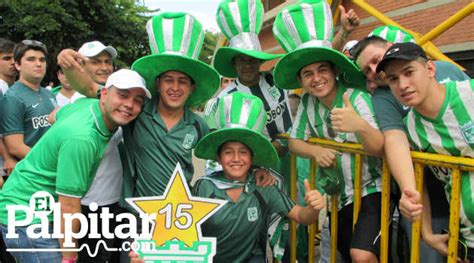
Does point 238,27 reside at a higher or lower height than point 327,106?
higher

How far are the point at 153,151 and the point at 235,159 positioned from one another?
48 cm

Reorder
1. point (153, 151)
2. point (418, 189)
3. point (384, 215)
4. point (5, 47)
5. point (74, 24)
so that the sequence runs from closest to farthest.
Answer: point (418, 189) < point (384, 215) < point (153, 151) < point (5, 47) < point (74, 24)

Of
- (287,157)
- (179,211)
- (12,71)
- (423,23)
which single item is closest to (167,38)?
(179,211)

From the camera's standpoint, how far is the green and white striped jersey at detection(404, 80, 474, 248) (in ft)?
6.28

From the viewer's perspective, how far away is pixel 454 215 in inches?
76.3

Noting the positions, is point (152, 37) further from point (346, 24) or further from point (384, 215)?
point (384, 215)

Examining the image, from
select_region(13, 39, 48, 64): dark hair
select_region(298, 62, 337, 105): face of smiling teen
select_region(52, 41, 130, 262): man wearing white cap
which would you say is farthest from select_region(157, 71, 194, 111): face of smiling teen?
select_region(13, 39, 48, 64): dark hair

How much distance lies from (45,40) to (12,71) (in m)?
15.2

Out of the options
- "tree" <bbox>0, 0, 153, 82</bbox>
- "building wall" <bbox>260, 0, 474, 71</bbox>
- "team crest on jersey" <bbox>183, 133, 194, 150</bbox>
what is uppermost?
"tree" <bbox>0, 0, 153, 82</bbox>

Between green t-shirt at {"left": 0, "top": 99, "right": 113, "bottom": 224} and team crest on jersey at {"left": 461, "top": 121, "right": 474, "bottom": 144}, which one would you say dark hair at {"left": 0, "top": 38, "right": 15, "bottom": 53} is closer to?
green t-shirt at {"left": 0, "top": 99, "right": 113, "bottom": 224}

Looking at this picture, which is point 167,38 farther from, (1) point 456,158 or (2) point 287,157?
(1) point 456,158

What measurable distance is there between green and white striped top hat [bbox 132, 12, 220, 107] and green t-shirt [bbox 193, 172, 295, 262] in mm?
648

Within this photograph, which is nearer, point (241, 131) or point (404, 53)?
point (404, 53)

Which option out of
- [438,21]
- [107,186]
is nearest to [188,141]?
[107,186]
